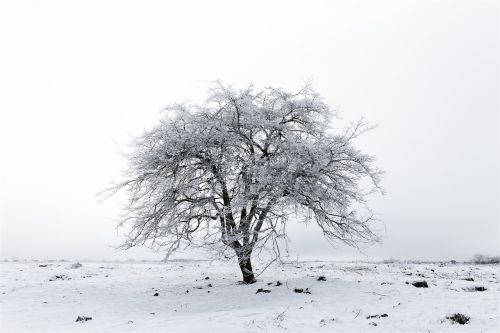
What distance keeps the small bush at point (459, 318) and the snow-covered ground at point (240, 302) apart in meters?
0.13

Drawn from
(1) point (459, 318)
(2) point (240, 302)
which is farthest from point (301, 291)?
(1) point (459, 318)

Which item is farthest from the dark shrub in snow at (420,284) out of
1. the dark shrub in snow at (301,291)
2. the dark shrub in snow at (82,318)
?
the dark shrub in snow at (82,318)

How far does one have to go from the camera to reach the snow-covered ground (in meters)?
12.2

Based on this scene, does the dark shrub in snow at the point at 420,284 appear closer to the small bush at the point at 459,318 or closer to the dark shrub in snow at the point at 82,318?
the small bush at the point at 459,318

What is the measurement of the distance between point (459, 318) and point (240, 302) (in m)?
7.73

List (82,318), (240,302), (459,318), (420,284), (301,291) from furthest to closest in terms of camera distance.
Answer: (420,284) → (301,291) → (240,302) → (82,318) → (459,318)

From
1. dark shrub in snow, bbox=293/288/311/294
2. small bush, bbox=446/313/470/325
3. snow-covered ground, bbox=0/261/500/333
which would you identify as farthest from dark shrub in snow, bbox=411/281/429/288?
small bush, bbox=446/313/470/325

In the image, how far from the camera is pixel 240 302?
1638cm

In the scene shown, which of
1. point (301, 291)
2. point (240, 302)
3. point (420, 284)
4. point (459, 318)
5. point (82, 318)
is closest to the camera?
point (459, 318)

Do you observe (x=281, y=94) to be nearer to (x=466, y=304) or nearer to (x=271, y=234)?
(x=271, y=234)

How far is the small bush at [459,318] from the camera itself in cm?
1159

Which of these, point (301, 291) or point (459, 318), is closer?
point (459, 318)

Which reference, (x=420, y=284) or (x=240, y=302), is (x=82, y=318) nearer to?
(x=240, y=302)

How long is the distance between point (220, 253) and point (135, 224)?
15.7 feet
